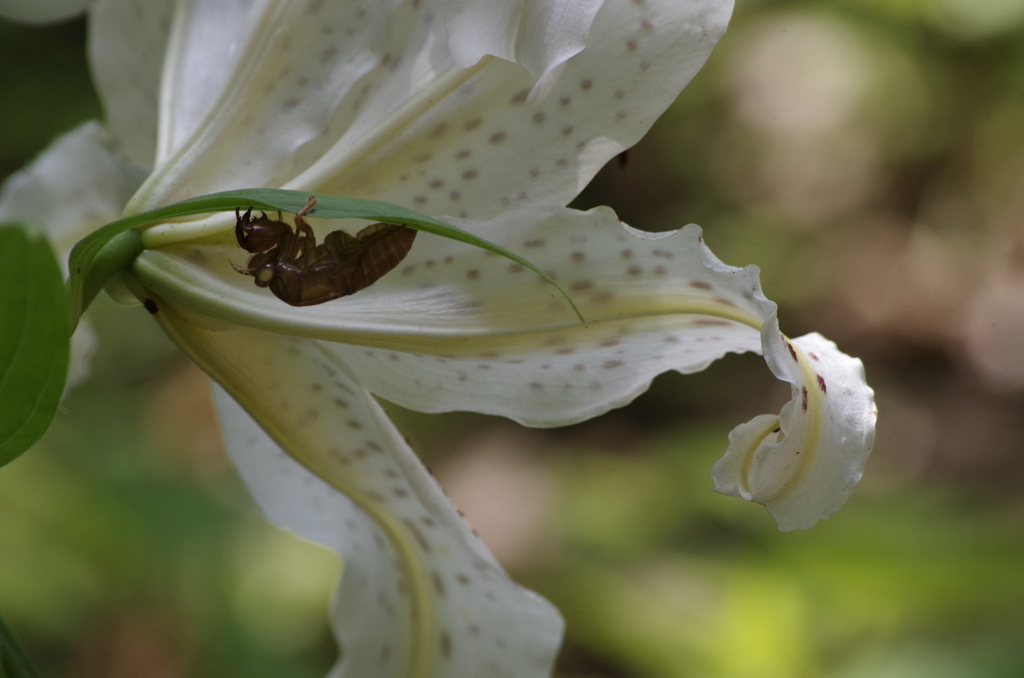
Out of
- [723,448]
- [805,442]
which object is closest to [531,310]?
[805,442]

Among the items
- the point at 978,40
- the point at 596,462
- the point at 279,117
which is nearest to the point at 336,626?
the point at 279,117

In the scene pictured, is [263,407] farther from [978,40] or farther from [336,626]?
[978,40]

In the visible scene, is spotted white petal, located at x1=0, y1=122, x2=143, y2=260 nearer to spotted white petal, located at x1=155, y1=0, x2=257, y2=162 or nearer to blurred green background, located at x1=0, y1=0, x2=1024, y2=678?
spotted white petal, located at x1=155, y1=0, x2=257, y2=162

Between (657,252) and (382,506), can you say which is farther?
(382,506)

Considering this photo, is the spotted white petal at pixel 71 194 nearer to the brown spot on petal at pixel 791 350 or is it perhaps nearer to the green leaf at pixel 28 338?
the green leaf at pixel 28 338

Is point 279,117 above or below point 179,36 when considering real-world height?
below

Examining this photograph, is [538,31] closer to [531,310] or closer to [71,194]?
[531,310]

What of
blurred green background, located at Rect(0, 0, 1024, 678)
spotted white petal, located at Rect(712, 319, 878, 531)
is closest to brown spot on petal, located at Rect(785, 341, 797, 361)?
spotted white petal, located at Rect(712, 319, 878, 531)

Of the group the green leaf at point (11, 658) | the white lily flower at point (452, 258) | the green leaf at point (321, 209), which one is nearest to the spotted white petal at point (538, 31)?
the white lily flower at point (452, 258)

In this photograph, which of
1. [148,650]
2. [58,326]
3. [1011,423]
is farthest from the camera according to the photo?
[1011,423]
